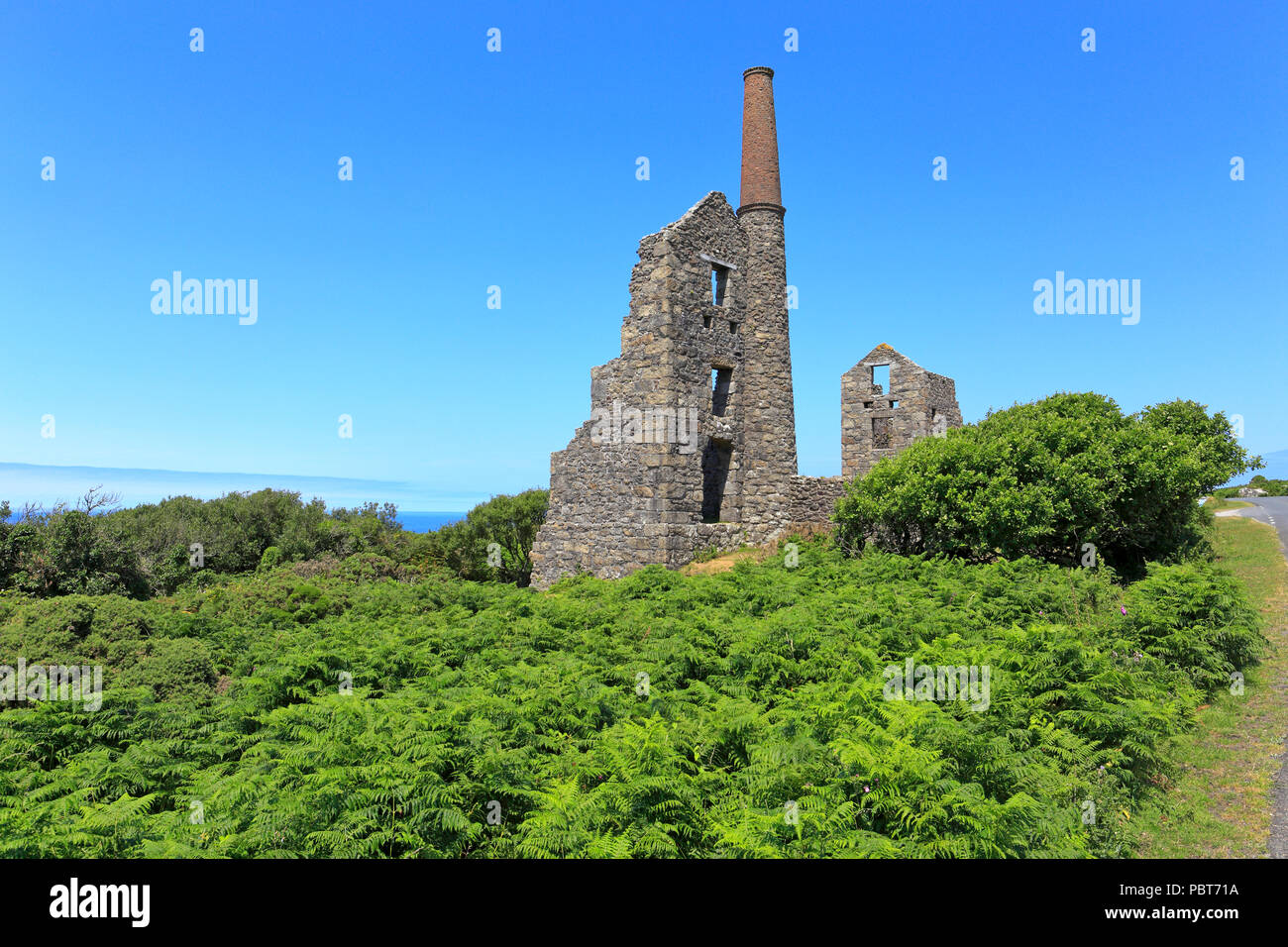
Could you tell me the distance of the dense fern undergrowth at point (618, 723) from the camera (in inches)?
192

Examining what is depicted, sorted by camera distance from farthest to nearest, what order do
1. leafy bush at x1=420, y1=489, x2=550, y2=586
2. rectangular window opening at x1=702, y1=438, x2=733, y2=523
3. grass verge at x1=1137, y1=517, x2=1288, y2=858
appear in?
leafy bush at x1=420, y1=489, x2=550, y2=586
rectangular window opening at x1=702, y1=438, x2=733, y2=523
grass verge at x1=1137, y1=517, x2=1288, y2=858

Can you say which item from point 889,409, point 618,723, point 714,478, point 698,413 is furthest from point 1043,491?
point 889,409

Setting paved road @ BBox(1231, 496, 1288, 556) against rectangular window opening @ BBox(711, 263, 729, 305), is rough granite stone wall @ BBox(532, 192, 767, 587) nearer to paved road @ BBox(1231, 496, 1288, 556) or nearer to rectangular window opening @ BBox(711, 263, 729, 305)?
rectangular window opening @ BBox(711, 263, 729, 305)

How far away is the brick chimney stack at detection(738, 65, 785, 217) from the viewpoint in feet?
73.8

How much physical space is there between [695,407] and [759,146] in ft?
31.4

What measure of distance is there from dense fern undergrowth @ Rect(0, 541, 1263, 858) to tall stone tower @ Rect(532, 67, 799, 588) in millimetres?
5955

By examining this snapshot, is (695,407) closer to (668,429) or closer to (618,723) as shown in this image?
(668,429)

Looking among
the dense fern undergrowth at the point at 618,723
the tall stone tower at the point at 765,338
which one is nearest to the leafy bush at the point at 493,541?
the tall stone tower at the point at 765,338

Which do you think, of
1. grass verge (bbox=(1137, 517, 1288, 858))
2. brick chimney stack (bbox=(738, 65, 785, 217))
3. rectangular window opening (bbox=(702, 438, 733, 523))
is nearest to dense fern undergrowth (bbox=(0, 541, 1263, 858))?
grass verge (bbox=(1137, 517, 1288, 858))

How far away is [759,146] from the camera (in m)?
22.6

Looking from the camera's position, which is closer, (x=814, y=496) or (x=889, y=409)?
(x=814, y=496)

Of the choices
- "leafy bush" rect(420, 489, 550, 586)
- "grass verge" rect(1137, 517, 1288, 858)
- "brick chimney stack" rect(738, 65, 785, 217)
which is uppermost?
"brick chimney stack" rect(738, 65, 785, 217)

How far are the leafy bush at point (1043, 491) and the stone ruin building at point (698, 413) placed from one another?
3568mm

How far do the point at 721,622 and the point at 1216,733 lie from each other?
21.5 feet
